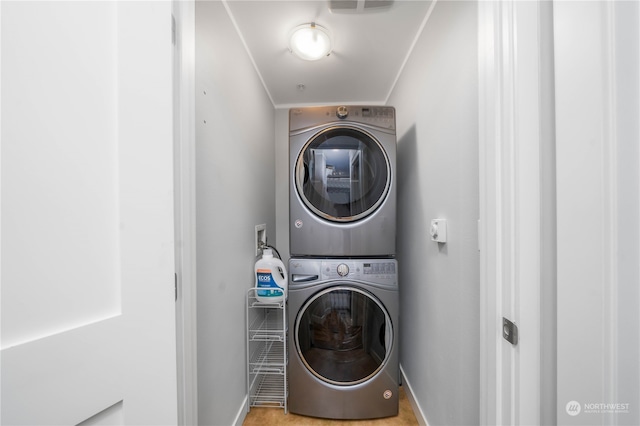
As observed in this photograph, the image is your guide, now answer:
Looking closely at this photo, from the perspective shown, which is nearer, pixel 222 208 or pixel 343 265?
pixel 222 208

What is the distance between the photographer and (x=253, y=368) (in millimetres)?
1496

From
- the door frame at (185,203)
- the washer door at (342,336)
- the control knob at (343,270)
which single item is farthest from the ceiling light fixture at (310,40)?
the washer door at (342,336)

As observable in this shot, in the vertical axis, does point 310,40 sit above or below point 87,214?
above

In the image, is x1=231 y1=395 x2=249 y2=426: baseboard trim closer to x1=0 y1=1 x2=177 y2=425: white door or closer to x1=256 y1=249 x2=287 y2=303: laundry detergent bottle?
x1=256 y1=249 x2=287 y2=303: laundry detergent bottle

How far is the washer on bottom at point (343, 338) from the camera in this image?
1.37 metres

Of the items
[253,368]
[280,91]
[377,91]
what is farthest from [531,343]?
[280,91]

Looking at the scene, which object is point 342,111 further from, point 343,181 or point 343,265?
point 343,265

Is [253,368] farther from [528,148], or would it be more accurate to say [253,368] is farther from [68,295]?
[528,148]

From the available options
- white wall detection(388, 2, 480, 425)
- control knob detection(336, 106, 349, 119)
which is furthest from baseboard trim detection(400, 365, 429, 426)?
control knob detection(336, 106, 349, 119)

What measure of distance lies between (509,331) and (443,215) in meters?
0.58

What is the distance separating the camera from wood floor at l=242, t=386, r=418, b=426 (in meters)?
1.36

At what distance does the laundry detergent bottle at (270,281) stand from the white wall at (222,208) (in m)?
0.08

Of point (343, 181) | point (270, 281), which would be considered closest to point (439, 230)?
point (343, 181)

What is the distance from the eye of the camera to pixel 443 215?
3.63 ft
